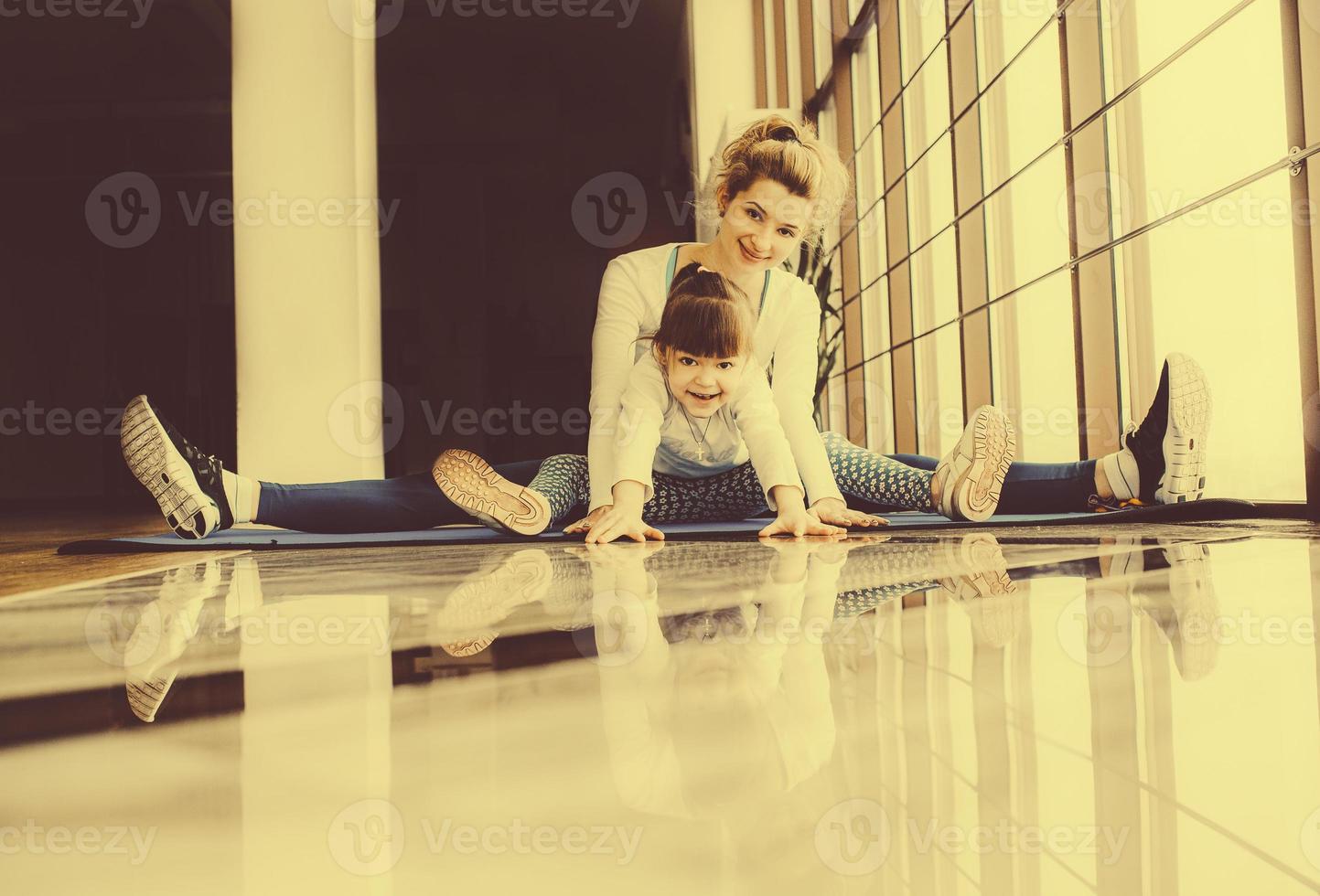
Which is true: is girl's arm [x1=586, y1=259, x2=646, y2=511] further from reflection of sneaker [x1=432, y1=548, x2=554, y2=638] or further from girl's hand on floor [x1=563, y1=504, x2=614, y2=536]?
reflection of sneaker [x1=432, y1=548, x2=554, y2=638]

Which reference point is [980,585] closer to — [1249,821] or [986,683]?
[986,683]

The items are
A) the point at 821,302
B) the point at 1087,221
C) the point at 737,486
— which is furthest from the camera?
the point at 821,302

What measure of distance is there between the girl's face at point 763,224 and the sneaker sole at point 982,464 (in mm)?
459

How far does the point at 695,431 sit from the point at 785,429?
0.54ft

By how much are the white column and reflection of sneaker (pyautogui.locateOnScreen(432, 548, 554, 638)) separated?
2.82 metres

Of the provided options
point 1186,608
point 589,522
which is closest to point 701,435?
point 589,522

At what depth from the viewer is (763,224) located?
66.6 inches

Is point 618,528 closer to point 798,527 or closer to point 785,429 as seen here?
point 798,527

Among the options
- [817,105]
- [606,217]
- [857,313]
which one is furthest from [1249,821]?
[606,217]

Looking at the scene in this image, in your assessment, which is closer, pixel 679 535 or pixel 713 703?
pixel 713 703

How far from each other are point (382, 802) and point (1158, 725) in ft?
0.88

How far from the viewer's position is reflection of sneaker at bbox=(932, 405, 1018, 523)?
5.38ft

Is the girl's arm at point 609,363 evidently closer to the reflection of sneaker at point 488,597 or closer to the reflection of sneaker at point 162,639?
the reflection of sneaker at point 488,597

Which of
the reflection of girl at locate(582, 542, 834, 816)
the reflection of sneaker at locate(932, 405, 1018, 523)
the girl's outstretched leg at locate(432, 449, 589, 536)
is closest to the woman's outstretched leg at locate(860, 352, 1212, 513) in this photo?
the reflection of sneaker at locate(932, 405, 1018, 523)
